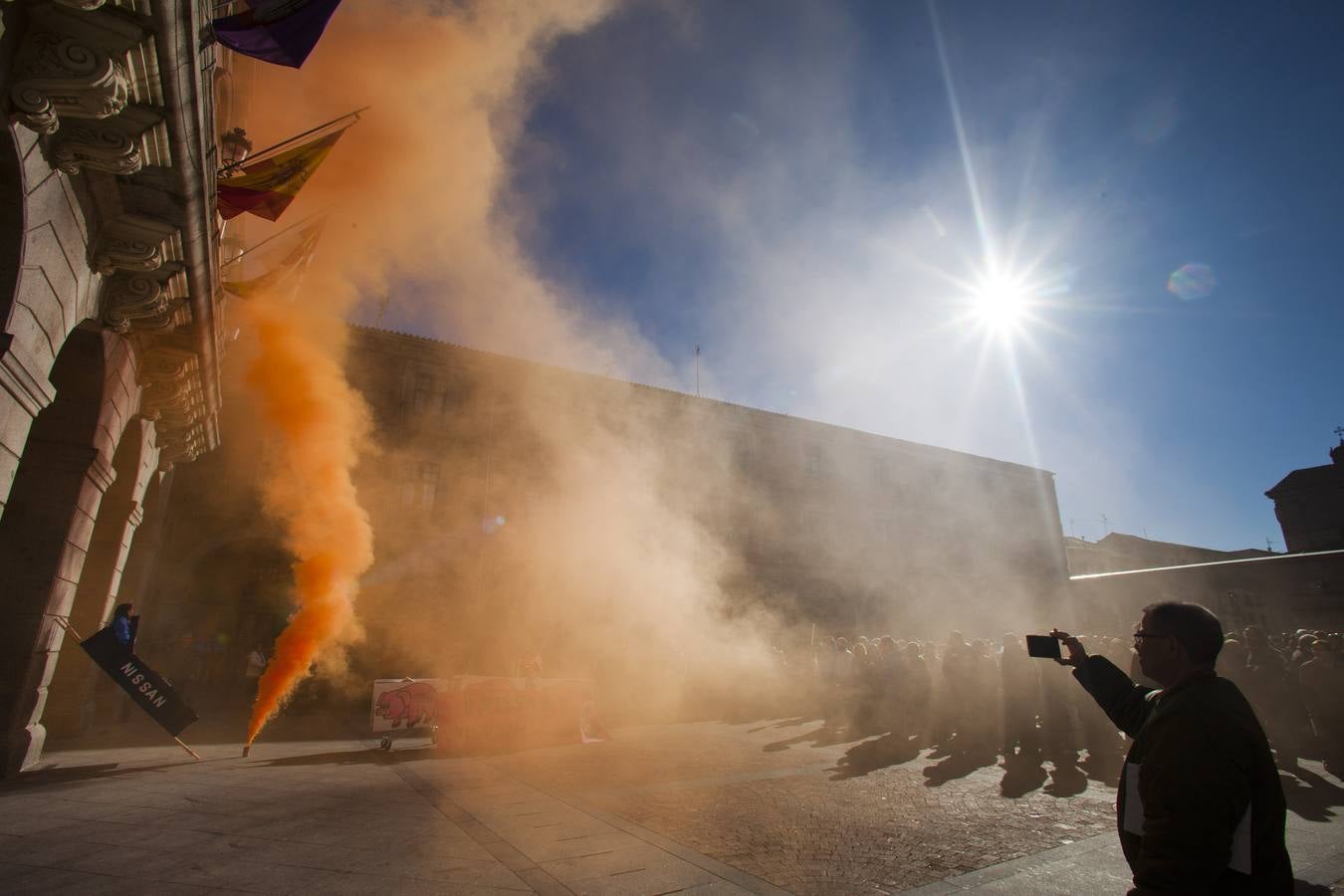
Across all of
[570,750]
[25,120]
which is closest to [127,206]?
[25,120]

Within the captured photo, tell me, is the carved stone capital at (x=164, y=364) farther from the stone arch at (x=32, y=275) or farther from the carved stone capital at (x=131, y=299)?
the stone arch at (x=32, y=275)

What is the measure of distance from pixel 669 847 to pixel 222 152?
10.7 metres

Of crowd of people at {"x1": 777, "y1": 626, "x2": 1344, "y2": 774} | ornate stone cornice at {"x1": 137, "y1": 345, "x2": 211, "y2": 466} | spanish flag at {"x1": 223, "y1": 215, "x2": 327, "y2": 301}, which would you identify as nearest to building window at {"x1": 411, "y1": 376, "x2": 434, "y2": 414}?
ornate stone cornice at {"x1": 137, "y1": 345, "x2": 211, "y2": 466}

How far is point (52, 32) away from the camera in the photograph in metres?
3.54

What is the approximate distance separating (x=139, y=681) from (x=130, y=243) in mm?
5205

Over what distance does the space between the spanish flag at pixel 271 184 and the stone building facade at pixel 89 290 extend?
0.89 meters

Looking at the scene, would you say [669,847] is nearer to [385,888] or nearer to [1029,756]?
[385,888]

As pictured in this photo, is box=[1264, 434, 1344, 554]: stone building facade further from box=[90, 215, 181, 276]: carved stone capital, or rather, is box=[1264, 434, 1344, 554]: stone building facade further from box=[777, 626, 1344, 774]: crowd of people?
box=[90, 215, 181, 276]: carved stone capital

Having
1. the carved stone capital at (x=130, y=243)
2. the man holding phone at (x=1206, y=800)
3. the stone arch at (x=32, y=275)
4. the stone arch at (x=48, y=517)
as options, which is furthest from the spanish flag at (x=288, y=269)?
the man holding phone at (x=1206, y=800)

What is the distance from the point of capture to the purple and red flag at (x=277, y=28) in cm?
467

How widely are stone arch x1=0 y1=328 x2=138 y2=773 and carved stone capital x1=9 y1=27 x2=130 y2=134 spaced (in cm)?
350

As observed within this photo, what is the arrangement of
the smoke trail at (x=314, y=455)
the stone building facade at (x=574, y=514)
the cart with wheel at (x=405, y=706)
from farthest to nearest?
the stone building facade at (x=574, y=514) → the smoke trail at (x=314, y=455) → the cart with wheel at (x=405, y=706)

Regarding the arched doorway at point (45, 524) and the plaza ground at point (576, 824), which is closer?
the plaza ground at point (576, 824)

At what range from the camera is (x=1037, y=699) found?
8.64 m
